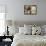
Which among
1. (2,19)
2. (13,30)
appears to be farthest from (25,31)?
(2,19)

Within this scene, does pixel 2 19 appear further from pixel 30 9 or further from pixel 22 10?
pixel 30 9

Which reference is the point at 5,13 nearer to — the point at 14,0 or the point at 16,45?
the point at 14,0

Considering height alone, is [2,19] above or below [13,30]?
above

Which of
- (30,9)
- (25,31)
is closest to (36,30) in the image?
(25,31)

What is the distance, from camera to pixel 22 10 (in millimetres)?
5109

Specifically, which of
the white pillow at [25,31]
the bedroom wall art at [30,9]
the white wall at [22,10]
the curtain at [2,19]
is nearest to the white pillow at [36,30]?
the white pillow at [25,31]

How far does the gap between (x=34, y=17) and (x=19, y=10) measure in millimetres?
665

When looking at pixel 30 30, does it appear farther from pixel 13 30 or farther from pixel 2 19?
pixel 2 19

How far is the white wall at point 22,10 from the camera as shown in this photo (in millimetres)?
5090

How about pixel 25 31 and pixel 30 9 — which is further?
pixel 30 9

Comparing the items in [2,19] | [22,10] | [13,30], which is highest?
[22,10]

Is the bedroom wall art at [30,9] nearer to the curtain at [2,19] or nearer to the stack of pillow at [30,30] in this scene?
the stack of pillow at [30,30]

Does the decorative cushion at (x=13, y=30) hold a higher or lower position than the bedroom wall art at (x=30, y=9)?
lower

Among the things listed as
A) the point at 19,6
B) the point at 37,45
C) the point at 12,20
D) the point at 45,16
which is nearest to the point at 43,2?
the point at 45,16
